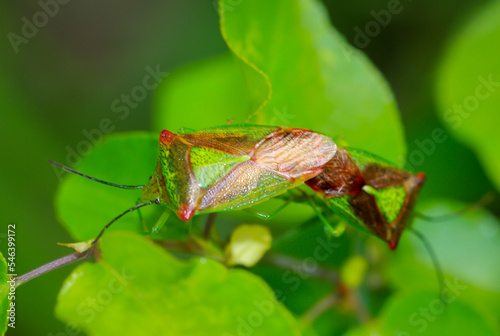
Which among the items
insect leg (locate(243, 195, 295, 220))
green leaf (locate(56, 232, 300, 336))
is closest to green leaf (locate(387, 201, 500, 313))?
insect leg (locate(243, 195, 295, 220))

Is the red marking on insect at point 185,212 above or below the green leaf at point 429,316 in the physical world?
above

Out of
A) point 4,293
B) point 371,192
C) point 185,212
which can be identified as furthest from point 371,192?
point 4,293

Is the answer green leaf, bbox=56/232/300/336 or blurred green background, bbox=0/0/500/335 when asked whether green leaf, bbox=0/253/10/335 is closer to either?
green leaf, bbox=56/232/300/336

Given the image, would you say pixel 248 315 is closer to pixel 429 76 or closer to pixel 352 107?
pixel 352 107

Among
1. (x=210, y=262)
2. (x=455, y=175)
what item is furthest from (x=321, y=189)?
(x=455, y=175)

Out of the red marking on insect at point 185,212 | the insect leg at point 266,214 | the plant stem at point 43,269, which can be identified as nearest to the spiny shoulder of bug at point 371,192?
the insect leg at point 266,214

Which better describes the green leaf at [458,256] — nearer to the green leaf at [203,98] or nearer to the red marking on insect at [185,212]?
the green leaf at [203,98]
